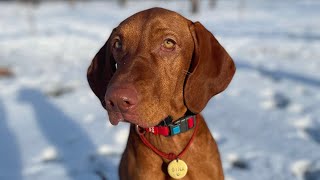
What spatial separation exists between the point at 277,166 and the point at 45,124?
3.11 metres

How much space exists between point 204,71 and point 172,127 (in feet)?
1.28

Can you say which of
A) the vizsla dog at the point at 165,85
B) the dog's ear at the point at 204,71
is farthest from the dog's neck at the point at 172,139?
the dog's ear at the point at 204,71

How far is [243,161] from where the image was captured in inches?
158

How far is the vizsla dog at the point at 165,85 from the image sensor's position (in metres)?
2.01

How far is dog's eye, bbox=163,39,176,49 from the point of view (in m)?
2.20

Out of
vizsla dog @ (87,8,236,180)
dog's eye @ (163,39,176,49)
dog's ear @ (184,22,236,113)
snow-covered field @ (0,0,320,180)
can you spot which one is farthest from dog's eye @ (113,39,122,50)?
snow-covered field @ (0,0,320,180)

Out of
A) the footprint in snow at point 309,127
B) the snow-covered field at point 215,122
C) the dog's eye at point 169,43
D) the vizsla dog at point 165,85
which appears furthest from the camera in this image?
the footprint in snow at point 309,127

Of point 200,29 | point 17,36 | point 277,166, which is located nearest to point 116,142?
point 277,166

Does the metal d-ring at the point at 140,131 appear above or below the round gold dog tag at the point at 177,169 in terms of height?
above

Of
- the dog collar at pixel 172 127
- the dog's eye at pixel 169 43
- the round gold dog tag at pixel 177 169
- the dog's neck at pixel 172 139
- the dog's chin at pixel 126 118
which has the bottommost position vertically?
the round gold dog tag at pixel 177 169

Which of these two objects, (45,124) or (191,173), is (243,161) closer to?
(191,173)

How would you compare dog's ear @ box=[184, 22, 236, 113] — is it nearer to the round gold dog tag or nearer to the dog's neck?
the dog's neck

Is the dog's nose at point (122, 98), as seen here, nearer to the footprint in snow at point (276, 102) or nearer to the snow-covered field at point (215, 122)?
the snow-covered field at point (215, 122)

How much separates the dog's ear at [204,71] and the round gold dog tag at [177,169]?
32 centimetres
